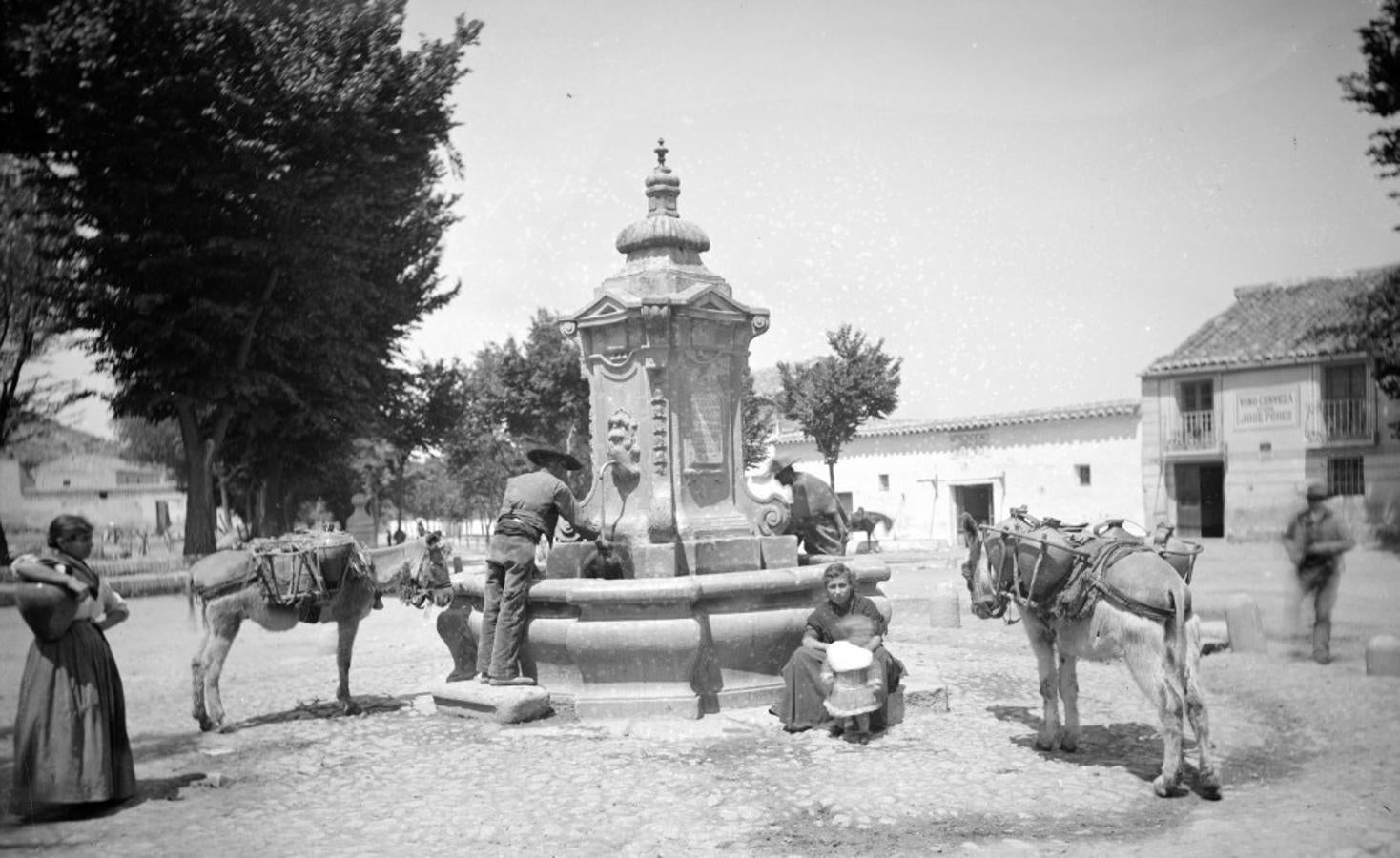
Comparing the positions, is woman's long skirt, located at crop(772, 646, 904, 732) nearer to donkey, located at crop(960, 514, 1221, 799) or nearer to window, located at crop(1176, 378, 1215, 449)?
donkey, located at crop(960, 514, 1221, 799)

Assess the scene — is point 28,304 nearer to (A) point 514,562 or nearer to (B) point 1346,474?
(A) point 514,562

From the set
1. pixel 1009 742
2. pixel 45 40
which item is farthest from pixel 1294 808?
pixel 45 40

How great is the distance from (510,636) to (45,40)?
33.2 ft

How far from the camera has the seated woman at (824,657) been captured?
285 inches

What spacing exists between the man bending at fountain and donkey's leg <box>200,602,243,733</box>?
1.95m

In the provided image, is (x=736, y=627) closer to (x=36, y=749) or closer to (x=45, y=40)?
(x=36, y=749)

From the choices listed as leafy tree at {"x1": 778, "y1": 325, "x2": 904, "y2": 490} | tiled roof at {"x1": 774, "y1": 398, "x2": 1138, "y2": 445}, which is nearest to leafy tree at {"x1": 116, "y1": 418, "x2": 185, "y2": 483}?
leafy tree at {"x1": 778, "y1": 325, "x2": 904, "y2": 490}

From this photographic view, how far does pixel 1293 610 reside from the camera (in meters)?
10.7

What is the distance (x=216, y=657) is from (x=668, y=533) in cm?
360

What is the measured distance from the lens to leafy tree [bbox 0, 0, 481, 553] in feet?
50.9

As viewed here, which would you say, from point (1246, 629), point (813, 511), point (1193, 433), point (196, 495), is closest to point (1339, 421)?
point (1193, 433)

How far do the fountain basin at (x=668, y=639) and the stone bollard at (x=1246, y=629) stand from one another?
507 cm

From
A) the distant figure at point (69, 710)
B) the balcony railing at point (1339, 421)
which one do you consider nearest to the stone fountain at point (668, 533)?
the distant figure at point (69, 710)

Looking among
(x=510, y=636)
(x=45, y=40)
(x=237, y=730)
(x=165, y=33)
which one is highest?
(x=165, y=33)
